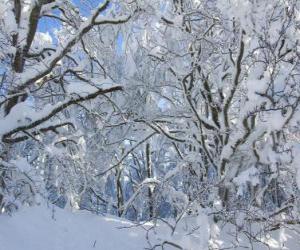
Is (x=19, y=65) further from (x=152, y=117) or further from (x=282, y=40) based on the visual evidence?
(x=282, y=40)

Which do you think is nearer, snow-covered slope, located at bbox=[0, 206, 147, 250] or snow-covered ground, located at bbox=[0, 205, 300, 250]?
snow-covered slope, located at bbox=[0, 206, 147, 250]

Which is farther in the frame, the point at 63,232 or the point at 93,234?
the point at 93,234

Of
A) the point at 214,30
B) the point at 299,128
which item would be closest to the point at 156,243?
the point at 299,128

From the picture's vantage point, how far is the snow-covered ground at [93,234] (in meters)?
5.65

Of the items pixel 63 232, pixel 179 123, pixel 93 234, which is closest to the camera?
pixel 63 232

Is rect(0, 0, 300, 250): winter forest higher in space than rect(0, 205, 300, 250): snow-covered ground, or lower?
higher

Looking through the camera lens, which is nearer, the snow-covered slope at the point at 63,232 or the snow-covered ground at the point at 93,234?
the snow-covered slope at the point at 63,232

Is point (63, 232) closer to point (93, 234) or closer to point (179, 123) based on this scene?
point (93, 234)

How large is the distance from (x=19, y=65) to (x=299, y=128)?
4.03 metres

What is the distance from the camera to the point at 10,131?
255 inches

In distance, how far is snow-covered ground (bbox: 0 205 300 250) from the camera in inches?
223

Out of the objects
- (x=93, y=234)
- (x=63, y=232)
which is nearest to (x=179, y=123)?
(x=93, y=234)

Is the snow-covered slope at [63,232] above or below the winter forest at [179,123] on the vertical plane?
below

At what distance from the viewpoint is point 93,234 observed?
6.45 m
